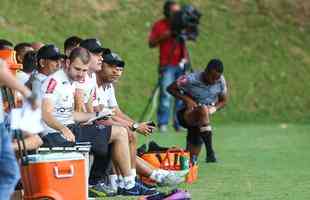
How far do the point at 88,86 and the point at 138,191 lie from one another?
1.10 m

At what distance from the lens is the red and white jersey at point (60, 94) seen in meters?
10.5

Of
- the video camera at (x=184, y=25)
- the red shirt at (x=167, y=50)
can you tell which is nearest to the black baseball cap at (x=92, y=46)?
the red shirt at (x=167, y=50)

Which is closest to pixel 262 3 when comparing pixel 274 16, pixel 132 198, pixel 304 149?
pixel 274 16

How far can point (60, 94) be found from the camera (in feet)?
35.0

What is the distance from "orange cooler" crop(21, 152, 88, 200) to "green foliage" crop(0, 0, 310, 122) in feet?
43.3

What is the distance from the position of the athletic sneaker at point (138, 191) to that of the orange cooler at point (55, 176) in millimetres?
1455

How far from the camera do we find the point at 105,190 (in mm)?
11320

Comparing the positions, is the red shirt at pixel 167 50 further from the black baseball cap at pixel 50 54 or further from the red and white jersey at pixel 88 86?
the black baseball cap at pixel 50 54

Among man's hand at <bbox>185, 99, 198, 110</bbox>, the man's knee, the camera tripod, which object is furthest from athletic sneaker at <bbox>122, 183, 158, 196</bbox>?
the camera tripod

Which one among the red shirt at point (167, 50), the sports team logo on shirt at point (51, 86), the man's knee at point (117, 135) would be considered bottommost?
the man's knee at point (117, 135)

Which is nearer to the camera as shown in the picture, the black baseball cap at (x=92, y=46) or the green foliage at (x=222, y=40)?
the black baseball cap at (x=92, y=46)

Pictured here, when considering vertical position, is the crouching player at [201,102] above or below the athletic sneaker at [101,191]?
above

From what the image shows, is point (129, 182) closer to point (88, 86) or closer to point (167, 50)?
point (88, 86)

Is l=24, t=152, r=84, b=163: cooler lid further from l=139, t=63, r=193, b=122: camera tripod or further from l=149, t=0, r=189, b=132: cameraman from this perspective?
l=139, t=63, r=193, b=122: camera tripod
